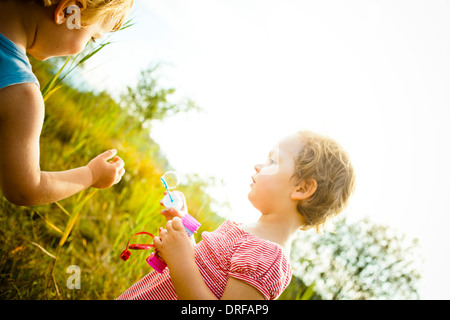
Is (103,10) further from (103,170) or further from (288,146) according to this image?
(288,146)

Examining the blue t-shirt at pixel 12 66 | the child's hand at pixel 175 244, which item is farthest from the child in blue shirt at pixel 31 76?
the child's hand at pixel 175 244

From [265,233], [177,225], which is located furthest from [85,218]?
[265,233]

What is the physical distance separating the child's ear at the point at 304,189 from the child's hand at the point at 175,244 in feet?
1.32

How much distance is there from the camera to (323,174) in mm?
1169

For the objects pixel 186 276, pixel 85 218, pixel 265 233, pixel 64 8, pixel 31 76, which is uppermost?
pixel 64 8

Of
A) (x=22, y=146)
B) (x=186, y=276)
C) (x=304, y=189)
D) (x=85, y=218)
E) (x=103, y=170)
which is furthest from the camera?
(x=85, y=218)

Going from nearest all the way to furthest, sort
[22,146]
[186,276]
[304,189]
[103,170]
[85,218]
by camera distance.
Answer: [22,146]
[186,276]
[103,170]
[304,189]
[85,218]

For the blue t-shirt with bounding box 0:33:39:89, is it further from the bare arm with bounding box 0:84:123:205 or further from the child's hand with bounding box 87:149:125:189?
the child's hand with bounding box 87:149:125:189

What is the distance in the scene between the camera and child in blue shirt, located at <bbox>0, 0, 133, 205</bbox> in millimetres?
741

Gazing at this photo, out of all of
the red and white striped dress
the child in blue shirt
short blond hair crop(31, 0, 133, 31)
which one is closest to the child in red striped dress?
the red and white striped dress

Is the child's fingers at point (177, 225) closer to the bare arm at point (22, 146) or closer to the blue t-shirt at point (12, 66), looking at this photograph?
the bare arm at point (22, 146)

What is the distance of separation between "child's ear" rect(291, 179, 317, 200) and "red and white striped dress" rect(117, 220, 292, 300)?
0.21 m

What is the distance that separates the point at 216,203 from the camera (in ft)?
7.23

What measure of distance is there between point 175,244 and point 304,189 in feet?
1.60
